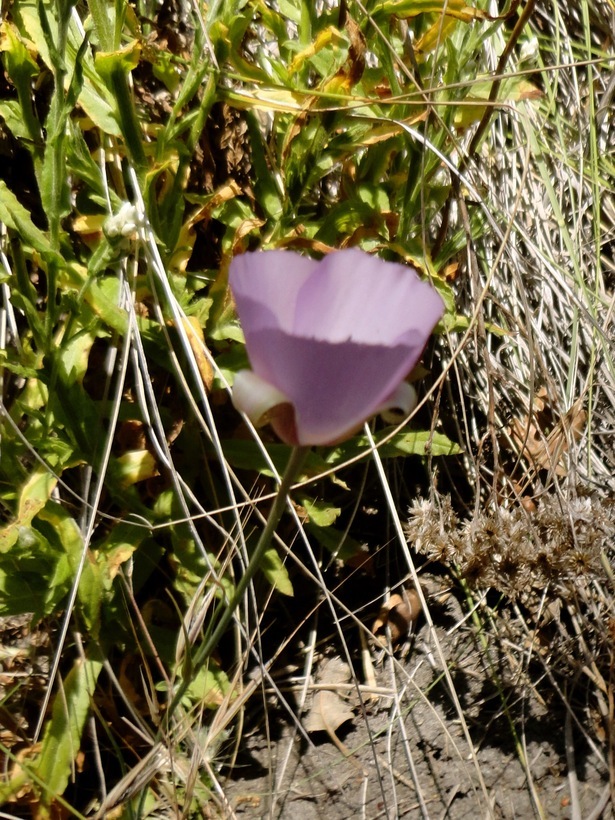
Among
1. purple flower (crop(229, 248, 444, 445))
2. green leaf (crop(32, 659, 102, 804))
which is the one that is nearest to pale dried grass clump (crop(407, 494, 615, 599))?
green leaf (crop(32, 659, 102, 804))

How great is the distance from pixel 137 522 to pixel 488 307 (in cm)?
79

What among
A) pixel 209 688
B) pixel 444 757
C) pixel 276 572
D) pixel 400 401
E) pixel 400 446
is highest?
pixel 400 401

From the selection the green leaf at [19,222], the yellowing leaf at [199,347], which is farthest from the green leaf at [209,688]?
the green leaf at [19,222]

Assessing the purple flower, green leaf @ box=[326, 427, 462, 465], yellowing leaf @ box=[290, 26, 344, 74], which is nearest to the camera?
the purple flower

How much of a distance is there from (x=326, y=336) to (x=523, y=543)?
2.29 ft

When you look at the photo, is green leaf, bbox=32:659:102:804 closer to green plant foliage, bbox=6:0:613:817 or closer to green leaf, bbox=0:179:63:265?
green plant foliage, bbox=6:0:613:817

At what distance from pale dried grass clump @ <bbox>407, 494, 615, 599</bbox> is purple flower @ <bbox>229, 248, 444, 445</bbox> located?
0.63 m

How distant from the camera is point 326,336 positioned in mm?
592

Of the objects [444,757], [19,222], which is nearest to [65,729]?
[444,757]

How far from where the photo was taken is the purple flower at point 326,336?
54 cm

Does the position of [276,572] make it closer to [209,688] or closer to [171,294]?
[209,688]

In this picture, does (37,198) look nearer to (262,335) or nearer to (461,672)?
(262,335)

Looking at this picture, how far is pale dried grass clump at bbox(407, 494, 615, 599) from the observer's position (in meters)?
1.16

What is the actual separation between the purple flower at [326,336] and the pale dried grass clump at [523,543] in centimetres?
63
